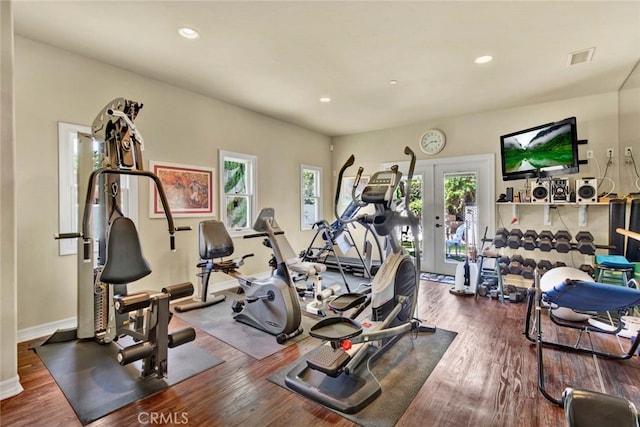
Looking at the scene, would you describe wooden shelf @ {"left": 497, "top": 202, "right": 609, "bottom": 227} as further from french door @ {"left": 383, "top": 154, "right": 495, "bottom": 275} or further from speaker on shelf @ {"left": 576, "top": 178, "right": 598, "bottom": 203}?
french door @ {"left": 383, "top": 154, "right": 495, "bottom": 275}

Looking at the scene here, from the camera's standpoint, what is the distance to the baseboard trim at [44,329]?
2.89 meters

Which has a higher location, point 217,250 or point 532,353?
point 217,250

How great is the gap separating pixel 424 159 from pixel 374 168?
108 centimetres

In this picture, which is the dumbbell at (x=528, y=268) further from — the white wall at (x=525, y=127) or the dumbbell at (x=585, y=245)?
the white wall at (x=525, y=127)

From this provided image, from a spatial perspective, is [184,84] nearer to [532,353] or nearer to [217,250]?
[217,250]

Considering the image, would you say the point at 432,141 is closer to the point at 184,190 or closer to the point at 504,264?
the point at 504,264

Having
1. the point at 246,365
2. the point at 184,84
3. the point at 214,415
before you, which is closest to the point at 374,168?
the point at 184,84

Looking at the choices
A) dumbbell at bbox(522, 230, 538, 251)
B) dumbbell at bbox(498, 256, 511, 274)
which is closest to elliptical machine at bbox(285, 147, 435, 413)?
dumbbell at bbox(498, 256, 511, 274)

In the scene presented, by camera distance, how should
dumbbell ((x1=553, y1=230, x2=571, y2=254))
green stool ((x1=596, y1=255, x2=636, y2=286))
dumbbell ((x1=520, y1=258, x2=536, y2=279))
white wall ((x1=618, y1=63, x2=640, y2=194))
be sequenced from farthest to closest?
dumbbell ((x1=520, y1=258, x2=536, y2=279)), dumbbell ((x1=553, y1=230, x2=571, y2=254)), white wall ((x1=618, y1=63, x2=640, y2=194)), green stool ((x1=596, y1=255, x2=636, y2=286))

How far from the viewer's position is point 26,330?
291 centimetres

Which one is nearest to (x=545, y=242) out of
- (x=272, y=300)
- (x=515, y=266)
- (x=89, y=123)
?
(x=515, y=266)

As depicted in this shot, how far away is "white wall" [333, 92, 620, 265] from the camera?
13.8ft

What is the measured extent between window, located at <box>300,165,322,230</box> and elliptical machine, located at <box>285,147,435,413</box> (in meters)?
3.24

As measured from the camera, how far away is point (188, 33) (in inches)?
109
